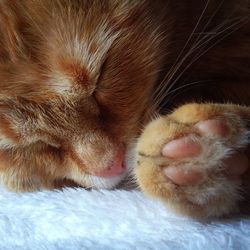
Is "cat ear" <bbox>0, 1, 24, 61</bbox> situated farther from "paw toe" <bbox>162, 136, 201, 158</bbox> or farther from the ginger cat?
"paw toe" <bbox>162, 136, 201, 158</bbox>

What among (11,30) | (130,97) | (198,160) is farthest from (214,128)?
(11,30)

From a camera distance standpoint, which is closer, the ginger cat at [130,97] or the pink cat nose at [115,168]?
the ginger cat at [130,97]

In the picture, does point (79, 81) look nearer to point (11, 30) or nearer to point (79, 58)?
point (79, 58)

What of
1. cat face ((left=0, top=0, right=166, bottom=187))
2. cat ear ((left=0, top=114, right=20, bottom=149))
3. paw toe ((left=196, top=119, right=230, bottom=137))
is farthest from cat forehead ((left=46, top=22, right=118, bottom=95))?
paw toe ((left=196, top=119, right=230, bottom=137))

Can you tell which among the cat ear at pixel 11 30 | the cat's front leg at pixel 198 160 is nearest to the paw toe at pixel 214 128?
the cat's front leg at pixel 198 160

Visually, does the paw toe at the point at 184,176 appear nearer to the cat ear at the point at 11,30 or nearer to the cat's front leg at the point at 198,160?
the cat's front leg at the point at 198,160

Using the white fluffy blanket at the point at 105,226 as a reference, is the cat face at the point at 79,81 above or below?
above
